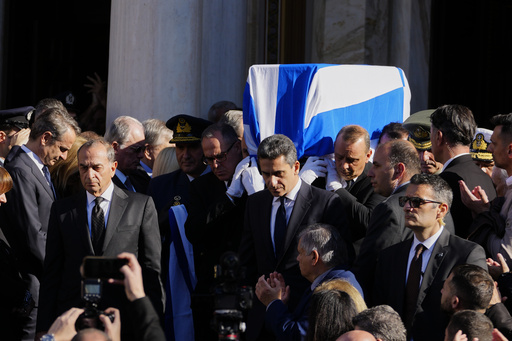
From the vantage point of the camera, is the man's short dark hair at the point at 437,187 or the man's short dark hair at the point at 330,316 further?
the man's short dark hair at the point at 437,187

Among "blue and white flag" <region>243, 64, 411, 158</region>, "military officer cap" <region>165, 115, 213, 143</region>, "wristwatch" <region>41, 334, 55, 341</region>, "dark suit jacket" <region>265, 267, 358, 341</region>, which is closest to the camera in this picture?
"wristwatch" <region>41, 334, 55, 341</region>

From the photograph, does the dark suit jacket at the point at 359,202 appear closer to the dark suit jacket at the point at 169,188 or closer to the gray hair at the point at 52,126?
the dark suit jacket at the point at 169,188

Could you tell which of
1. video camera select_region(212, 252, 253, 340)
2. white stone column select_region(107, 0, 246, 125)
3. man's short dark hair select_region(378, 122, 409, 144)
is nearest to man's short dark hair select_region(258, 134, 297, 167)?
man's short dark hair select_region(378, 122, 409, 144)

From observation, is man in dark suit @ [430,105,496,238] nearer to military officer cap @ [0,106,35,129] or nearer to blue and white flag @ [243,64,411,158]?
blue and white flag @ [243,64,411,158]

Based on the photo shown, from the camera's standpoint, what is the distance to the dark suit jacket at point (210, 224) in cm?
723

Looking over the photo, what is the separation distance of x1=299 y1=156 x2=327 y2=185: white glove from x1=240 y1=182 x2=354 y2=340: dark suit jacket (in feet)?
1.43

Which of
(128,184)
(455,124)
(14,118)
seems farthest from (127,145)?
(455,124)

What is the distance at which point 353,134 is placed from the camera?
696cm

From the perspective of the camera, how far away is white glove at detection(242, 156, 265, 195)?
7.21 metres

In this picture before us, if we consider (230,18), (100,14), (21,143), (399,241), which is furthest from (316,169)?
(100,14)

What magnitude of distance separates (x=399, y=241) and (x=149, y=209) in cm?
182

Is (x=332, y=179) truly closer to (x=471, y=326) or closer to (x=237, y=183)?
(x=237, y=183)

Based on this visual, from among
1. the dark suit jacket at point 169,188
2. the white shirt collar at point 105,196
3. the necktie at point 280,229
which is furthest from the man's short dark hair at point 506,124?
the white shirt collar at point 105,196

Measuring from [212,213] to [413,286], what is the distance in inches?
71.6
